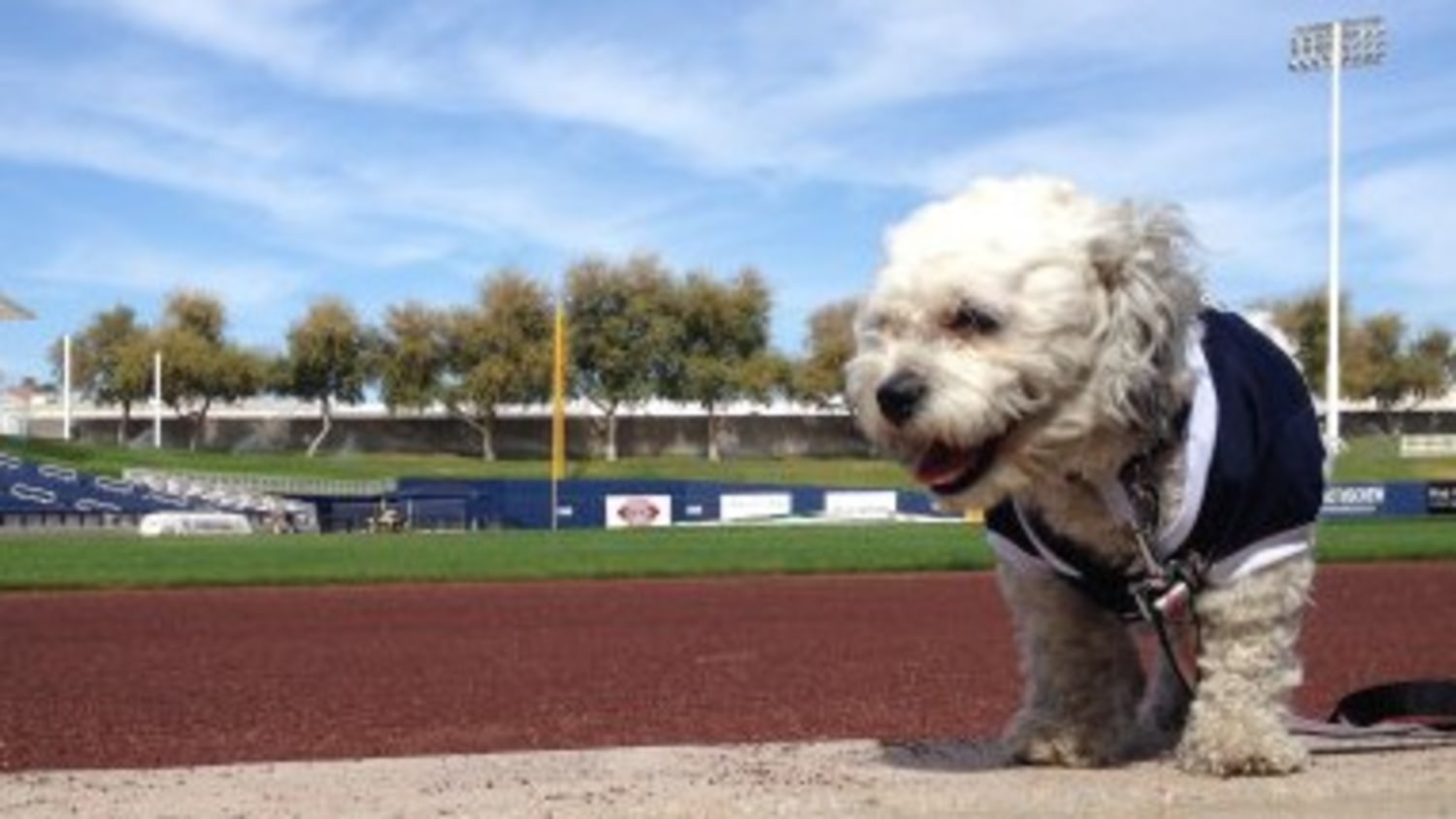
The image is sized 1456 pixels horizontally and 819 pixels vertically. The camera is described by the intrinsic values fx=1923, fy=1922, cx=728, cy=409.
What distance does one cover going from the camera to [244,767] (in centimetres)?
443

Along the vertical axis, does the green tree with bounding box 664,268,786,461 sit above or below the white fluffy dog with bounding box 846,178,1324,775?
above

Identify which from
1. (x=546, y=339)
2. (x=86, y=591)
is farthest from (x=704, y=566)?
(x=546, y=339)

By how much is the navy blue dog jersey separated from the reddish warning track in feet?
10.6

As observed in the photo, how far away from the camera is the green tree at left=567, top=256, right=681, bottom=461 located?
8669cm

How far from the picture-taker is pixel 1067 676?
4461 mm

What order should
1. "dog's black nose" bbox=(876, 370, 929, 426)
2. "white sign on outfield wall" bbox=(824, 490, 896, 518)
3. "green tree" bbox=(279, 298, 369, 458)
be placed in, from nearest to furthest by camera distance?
"dog's black nose" bbox=(876, 370, 929, 426) < "white sign on outfield wall" bbox=(824, 490, 896, 518) < "green tree" bbox=(279, 298, 369, 458)

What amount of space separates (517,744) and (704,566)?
1779 cm

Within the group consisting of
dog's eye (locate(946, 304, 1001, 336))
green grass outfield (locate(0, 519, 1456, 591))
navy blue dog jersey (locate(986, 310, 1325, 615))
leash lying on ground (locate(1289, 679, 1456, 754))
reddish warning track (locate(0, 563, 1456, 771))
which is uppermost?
dog's eye (locate(946, 304, 1001, 336))

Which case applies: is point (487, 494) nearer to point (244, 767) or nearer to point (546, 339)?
point (546, 339)

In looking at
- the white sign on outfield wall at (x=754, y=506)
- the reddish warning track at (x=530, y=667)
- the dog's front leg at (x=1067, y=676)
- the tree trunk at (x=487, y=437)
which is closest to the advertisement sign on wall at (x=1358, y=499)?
the white sign on outfield wall at (x=754, y=506)

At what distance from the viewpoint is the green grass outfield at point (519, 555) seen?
25750 mm

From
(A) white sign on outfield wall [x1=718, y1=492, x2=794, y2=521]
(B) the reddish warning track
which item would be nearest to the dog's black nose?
(B) the reddish warning track

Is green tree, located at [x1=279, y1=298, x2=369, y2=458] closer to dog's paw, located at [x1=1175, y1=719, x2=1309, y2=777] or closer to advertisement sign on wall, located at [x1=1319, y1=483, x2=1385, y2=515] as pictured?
advertisement sign on wall, located at [x1=1319, y1=483, x2=1385, y2=515]

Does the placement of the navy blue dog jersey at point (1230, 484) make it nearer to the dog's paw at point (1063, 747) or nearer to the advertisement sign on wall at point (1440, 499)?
the dog's paw at point (1063, 747)
